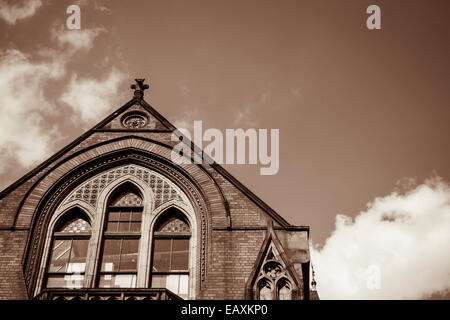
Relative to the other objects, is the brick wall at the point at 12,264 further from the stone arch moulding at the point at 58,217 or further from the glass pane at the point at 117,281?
the glass pane at the point at 117,281

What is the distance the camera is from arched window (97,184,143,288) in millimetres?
13625

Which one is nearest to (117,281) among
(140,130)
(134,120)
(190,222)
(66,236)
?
(66,236)

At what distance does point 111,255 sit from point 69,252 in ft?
3.31

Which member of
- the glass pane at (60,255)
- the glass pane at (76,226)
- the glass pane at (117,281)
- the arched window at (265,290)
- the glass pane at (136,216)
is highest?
the glass pane at (136,216)

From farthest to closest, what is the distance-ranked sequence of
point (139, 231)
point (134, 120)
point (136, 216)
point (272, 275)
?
point (134, 120) < point (136, 216) < point (139, 231) < point (272, 275)

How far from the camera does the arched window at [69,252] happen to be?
44.4ft

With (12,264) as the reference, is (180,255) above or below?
above

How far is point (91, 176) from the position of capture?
15453mm

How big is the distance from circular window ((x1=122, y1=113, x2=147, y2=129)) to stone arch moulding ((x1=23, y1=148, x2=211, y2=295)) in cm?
100

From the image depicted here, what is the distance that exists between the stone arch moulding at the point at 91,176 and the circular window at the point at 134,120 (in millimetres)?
1001

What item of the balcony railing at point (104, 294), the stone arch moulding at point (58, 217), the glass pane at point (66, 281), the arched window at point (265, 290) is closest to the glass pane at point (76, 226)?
the stone arch moulding at point (58, 217)

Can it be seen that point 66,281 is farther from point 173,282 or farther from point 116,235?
point 173,282
